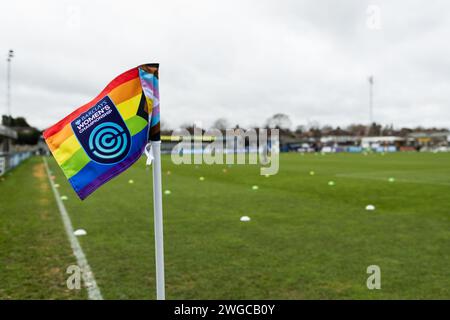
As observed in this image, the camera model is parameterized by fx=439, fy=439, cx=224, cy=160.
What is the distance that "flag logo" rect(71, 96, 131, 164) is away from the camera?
3.13 metres

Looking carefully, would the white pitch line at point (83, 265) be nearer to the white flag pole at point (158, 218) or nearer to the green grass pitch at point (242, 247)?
the green grass pitch at point (242, 247)

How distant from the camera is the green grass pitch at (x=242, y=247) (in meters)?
5.51

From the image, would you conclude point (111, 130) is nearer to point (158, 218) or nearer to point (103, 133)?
point (103, 133)

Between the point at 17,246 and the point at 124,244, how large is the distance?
1.94 m

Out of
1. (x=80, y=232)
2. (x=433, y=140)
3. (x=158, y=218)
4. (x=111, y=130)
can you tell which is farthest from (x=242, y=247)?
(x=433, y=140)

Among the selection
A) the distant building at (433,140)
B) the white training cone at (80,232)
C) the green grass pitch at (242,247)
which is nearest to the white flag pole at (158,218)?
the green grass pitch at (242,247)

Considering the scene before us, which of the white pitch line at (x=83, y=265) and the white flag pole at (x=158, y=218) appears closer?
the white flag pole at (x=158, y=218)

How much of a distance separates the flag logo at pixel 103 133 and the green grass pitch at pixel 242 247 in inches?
104

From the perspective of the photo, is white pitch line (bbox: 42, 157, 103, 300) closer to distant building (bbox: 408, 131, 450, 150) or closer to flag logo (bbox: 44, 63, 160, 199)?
flag logo (bbox: 44, 63, 160, 199)

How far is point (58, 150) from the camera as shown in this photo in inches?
126

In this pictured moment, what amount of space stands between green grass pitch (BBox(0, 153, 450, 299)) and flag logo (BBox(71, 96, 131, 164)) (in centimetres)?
Answer: 265

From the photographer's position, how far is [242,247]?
7.76 meters

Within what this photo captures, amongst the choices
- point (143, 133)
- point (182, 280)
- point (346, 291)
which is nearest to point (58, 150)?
point (143, 133)
